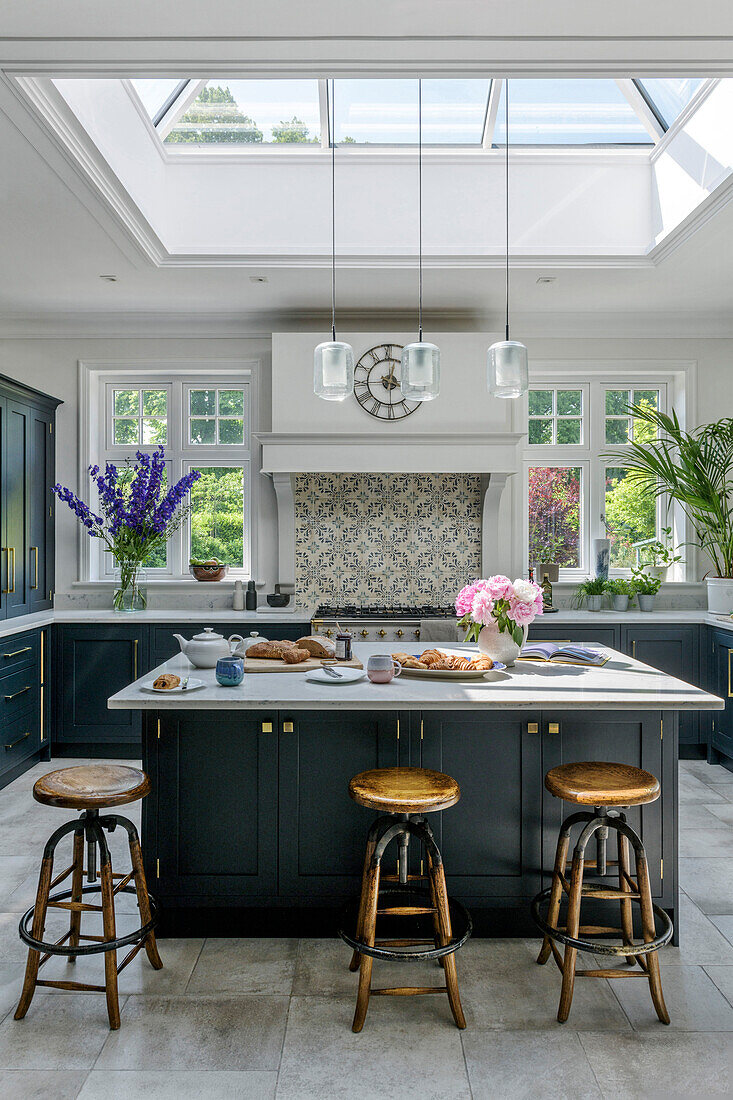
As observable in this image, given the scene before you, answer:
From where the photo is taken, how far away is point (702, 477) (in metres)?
4.95

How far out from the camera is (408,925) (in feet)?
8.54

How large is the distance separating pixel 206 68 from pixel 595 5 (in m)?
1.17

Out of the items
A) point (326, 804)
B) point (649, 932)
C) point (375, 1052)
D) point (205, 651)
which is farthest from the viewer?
point (205, 651)

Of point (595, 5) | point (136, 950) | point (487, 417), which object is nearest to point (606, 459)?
point (487, 417)

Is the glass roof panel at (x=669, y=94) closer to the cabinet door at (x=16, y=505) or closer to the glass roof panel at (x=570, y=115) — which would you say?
the glass roof panel at (x=570, y=115)

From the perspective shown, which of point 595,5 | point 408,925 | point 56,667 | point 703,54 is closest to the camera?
point 595,5

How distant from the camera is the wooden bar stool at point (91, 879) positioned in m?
2.16

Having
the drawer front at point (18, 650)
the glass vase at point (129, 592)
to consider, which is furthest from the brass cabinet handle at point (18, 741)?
the glass vase at point (129, 592)

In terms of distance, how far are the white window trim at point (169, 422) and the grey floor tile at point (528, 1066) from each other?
3698 mm

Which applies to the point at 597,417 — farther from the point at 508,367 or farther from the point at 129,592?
the point at 129,592

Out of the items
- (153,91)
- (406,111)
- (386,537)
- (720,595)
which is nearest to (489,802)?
(386,537)

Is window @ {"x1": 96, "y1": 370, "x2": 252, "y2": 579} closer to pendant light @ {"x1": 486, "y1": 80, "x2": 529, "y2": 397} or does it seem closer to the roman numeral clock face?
the roman numeral clock face

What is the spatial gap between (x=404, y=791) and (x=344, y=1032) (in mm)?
671

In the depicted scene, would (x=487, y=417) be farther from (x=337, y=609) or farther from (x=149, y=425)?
(x=149, y=425)
